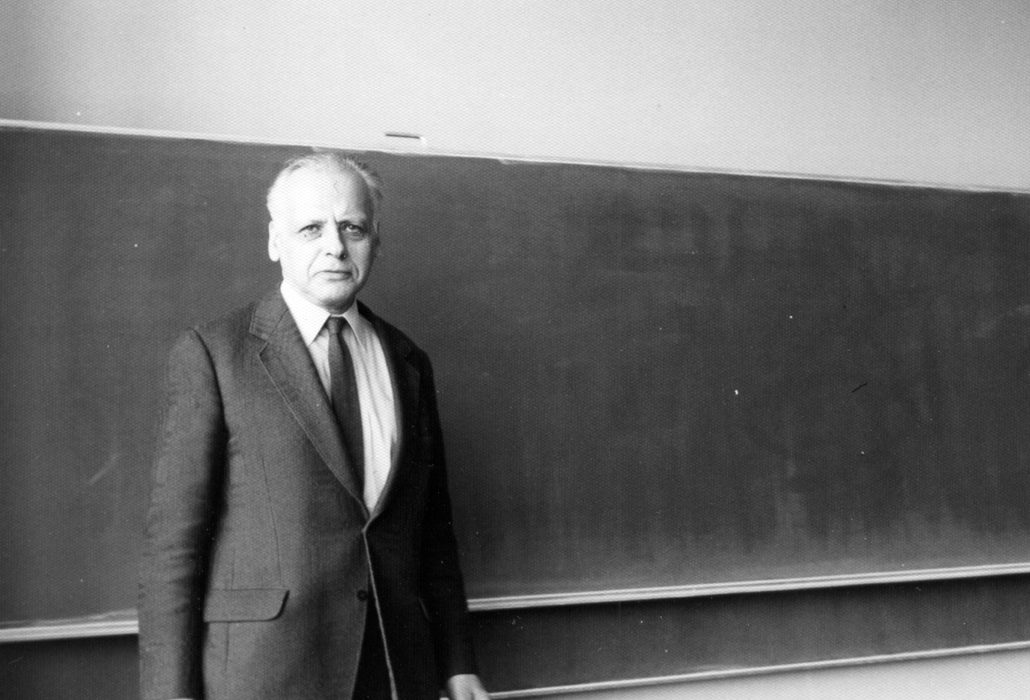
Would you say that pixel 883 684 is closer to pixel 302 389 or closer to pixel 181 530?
pixel 302 389

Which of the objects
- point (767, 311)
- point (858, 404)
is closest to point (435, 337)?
point (767, 311)

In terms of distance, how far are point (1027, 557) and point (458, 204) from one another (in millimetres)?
1858

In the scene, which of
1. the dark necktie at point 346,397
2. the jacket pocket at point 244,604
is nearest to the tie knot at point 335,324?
the dark necktie at point 346,397

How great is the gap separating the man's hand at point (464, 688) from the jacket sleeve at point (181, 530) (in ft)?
1.57

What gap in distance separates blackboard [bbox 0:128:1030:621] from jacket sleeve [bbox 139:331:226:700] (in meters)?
0.51

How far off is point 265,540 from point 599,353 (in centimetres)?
112

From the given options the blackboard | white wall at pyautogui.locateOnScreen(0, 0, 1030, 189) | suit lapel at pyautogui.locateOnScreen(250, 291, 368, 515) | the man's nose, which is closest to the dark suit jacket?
suit lapel at pyautogui.locateOnScreen(250, 291, 368, 515)

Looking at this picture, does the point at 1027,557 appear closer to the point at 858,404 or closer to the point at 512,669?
the point at 858,404

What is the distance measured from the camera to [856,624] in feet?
9.46

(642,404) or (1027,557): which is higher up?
(642,404)

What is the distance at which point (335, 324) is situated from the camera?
2.00m

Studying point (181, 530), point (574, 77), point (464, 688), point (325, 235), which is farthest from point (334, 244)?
point (574, 77)

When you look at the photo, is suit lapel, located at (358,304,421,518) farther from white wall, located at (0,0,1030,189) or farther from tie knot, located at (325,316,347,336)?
white wall, located at (0,0,1030,189)

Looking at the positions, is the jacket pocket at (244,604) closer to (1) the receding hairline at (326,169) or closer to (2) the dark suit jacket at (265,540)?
(2) the dark suit jacket at (265,540)
